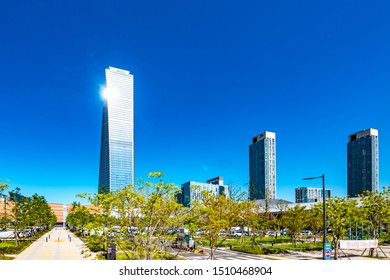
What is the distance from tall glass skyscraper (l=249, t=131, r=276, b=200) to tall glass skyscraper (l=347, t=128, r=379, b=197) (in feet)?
81.1

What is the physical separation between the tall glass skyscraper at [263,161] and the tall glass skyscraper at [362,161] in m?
24.7

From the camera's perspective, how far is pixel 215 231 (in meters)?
14.6

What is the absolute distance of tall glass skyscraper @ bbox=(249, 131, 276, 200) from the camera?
11050cm

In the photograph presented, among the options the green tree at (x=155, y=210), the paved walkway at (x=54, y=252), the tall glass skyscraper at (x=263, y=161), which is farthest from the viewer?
the tall glass skyscraper at (x=263, y=161)

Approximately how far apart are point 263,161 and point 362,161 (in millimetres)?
31512

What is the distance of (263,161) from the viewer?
379 feet

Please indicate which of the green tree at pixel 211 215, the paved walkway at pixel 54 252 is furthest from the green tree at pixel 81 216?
the green tree at pixel 211 215

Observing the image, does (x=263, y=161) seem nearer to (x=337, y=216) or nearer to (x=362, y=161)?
(x=362, y=161)

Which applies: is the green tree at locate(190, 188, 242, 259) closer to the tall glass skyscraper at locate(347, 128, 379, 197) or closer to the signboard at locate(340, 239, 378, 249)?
the signboard at locate(340, 239, 378, 249)

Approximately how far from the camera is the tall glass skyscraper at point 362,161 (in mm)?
98625

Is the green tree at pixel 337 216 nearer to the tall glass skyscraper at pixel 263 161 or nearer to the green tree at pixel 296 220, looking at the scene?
the green tree at pixel 296 220
